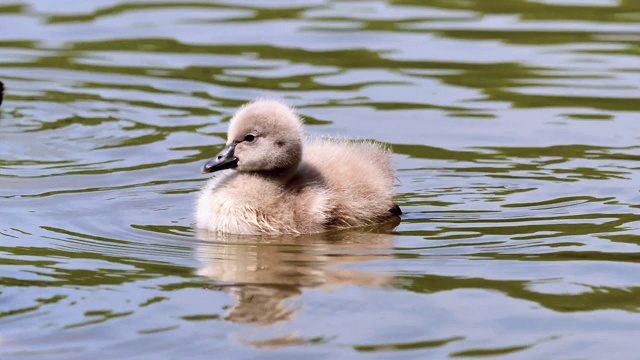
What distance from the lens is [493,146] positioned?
385 inches

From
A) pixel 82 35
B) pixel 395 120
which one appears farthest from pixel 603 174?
pixel 82 35

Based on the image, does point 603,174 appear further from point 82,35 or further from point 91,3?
point 91,3

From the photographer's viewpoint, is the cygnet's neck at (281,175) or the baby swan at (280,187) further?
the cygnet's neck at (281,175)

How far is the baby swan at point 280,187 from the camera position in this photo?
7.93 m

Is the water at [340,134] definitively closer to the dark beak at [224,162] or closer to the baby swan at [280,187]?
the baby swan at [280,187]

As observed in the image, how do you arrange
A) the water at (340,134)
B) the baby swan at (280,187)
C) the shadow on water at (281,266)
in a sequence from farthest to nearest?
the baby swan at (280,187) < the shadow on water at (281,266) < the water at (340,134)

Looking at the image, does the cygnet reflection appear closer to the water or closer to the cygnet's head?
the water

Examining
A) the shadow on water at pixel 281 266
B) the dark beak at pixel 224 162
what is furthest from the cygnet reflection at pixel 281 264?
the dark beak at pixel 224 162

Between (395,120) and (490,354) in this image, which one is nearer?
(490,354)

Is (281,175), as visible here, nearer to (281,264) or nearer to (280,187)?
(280,187)

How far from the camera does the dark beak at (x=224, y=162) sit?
804 cm

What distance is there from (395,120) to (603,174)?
6.96 feet

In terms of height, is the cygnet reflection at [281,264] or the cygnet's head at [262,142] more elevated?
the cygnet's head at [262,142]

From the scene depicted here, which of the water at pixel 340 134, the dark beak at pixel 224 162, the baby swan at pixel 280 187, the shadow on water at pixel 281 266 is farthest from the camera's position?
the dark beak at pixel 224 162
